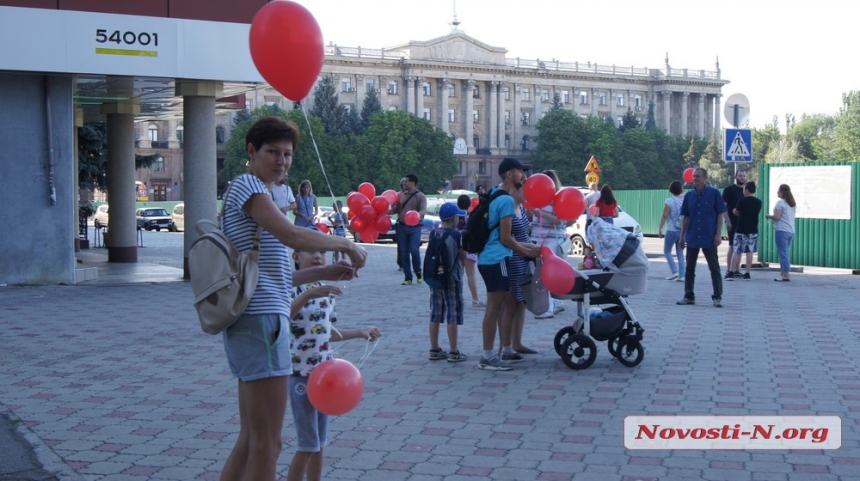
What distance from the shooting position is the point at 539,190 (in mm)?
9336

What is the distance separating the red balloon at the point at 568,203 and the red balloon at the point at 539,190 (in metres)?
0.26

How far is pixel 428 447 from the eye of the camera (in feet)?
21.8

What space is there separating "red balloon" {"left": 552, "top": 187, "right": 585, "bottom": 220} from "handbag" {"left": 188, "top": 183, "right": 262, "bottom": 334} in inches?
223

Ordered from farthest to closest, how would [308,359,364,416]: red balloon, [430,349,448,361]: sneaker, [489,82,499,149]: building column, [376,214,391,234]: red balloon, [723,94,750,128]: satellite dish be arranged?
1. [489,82,499,149]: building column
2. [723,94,750,128]: satellite dish
3. [376,214,391,234]: red balloon
4. [430,349,448,361]: sneaker
5. [308,359,364,416]: red balloon

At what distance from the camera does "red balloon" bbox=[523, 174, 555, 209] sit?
9.34 meters

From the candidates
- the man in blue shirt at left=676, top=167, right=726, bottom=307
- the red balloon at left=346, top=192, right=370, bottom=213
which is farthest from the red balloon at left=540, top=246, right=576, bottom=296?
the man in blue shirt at left=676, top=167, right=726, bottom=307

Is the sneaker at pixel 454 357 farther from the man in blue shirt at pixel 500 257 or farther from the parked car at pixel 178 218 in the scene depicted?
the parked car at pixel 178 218

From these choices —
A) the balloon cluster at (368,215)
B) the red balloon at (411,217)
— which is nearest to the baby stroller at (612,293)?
the balloon cluster at (368,215)

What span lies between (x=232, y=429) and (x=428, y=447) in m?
1.42

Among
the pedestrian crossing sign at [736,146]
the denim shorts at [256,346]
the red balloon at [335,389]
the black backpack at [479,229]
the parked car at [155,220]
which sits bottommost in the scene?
the parked car at [155,220]

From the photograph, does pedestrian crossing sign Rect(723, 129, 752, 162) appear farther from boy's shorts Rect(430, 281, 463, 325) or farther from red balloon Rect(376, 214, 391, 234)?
boy's shorts Rect(430, 281, 463, 325)

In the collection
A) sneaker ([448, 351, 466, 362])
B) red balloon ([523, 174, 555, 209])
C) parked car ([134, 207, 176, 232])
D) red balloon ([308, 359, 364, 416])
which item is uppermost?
red balloon ([523, 174, 555, 209])

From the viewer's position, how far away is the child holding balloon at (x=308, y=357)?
5.02 metres

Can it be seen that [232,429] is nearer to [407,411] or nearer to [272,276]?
[407,411]
